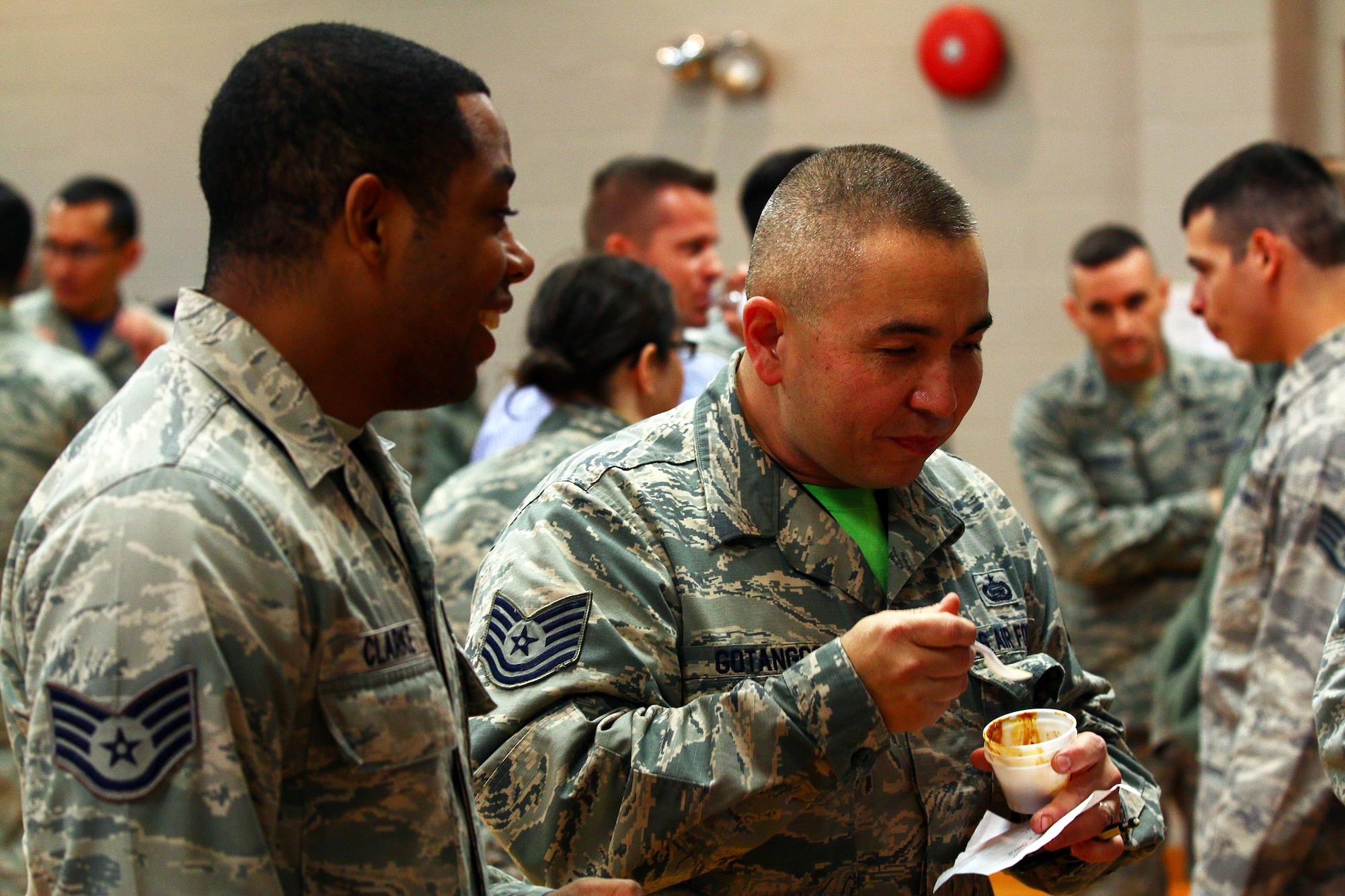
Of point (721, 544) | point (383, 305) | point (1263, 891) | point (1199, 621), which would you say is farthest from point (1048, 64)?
point (383, 305)

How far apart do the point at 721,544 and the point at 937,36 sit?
13.1 ft

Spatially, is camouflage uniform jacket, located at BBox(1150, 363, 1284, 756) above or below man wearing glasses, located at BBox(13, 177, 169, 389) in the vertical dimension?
below

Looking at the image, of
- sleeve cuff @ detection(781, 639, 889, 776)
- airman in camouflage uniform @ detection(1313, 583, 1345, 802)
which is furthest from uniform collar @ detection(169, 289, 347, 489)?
airman in camouflage uniform @ detection(1313, 583, 1345, 802)

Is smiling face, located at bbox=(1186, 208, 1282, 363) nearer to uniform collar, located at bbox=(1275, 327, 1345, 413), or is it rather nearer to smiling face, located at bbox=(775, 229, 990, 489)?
uniform collar, located at bbox=(1275, 327, 1345, 413)

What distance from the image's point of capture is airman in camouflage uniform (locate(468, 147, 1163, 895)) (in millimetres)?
1414

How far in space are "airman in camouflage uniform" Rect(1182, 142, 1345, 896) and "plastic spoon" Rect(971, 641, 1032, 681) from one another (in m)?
1.02

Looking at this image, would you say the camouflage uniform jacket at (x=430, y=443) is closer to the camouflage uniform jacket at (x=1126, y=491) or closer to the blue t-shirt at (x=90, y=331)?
the blue t-shirt at (x=90, y=331)

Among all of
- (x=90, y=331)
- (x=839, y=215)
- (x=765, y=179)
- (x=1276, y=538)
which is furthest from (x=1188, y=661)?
(x=90, y=331)

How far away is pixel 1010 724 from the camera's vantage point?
1.55 metres

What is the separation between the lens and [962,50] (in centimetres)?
507

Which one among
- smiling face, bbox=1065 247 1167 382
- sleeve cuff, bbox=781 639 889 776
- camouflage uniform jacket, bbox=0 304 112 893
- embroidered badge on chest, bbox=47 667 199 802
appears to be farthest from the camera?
smiling face, bbox=1065 247 1167 382

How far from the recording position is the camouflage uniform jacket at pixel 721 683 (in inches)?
55.7

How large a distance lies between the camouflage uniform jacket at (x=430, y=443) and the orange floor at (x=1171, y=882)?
7.38 ft

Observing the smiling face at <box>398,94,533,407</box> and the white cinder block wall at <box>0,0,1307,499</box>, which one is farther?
the white cinder block wall at <box>0,0,1307,499</box>
